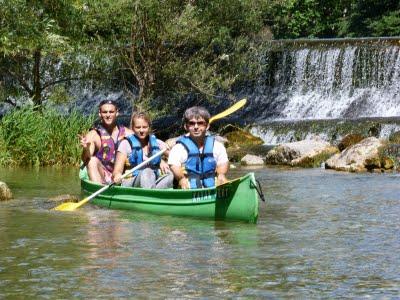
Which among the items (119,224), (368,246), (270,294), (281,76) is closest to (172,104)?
(281,76)

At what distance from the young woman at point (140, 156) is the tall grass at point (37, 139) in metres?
7.90

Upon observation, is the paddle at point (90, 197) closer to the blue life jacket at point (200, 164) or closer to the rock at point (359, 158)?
the blue life jacket at point (200, 164)

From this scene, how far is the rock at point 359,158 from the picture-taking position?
2106 centimetres

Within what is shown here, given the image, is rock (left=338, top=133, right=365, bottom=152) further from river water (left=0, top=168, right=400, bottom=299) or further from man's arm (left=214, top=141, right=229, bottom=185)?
man's arm (left=214, top=141, right=229, bottom=185)

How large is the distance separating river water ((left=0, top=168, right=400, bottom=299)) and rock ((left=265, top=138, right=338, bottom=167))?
7.80 metres

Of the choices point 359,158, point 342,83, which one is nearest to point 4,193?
point 359,158

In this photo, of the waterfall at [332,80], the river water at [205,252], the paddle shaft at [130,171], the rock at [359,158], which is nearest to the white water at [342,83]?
the waterfall at [332,80]

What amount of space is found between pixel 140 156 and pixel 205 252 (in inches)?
150

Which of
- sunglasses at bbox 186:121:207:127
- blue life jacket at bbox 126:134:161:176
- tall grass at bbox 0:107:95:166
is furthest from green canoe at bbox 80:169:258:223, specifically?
tall grass at bbox 0:107:95:166

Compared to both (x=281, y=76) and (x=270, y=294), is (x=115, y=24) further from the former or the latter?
(x=270, y=294)

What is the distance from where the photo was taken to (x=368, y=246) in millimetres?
10055

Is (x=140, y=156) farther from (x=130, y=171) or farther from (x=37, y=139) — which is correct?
(x=37, y=139)

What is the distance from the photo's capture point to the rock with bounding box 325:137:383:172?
21062 millimetres

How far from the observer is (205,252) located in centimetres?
962
